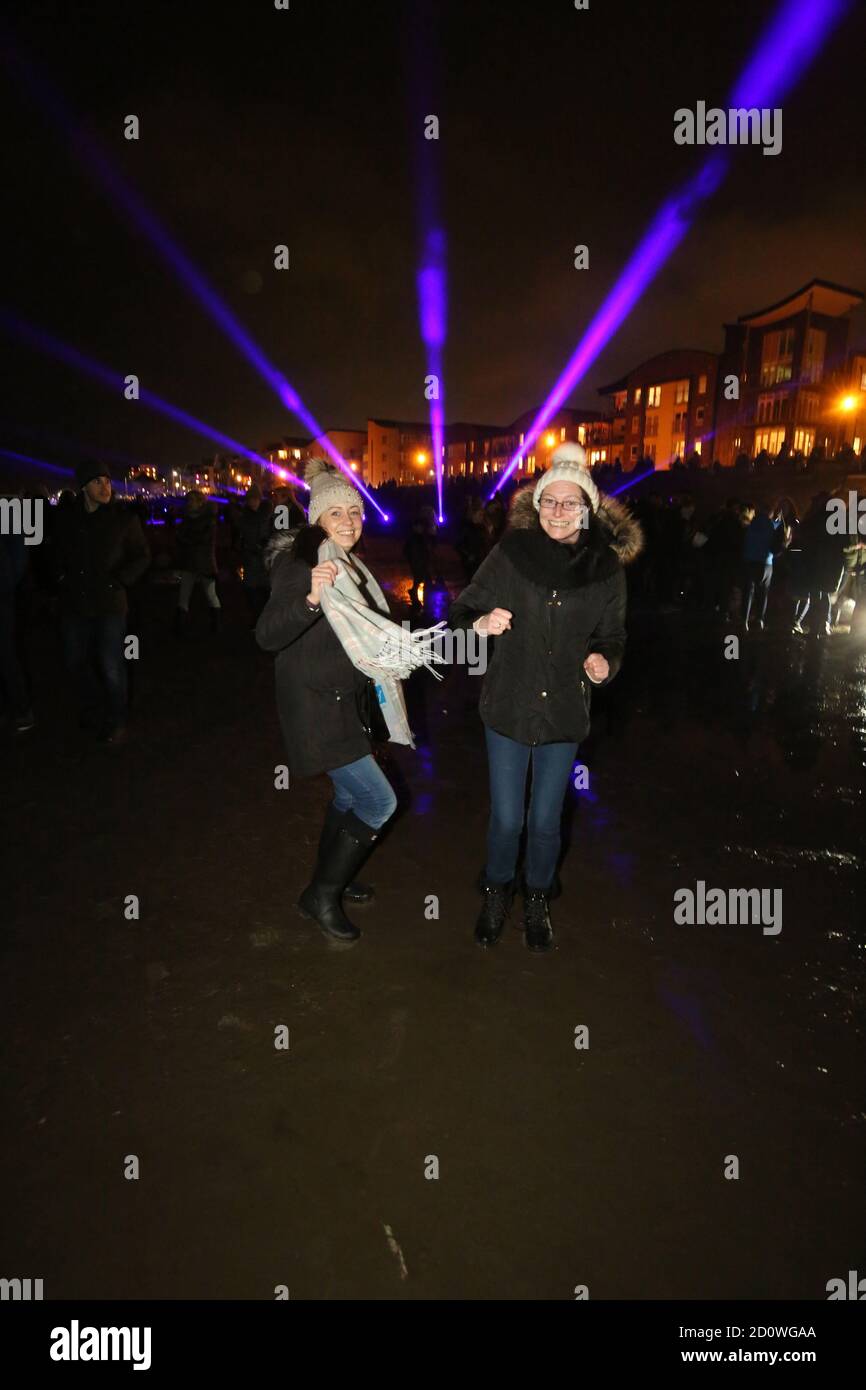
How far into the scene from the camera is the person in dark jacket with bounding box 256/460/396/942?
326cm

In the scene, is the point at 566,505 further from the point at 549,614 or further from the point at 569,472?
the point at 549,614

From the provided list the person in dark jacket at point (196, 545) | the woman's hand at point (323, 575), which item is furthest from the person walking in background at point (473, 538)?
the woman's hand at point (323, 575)

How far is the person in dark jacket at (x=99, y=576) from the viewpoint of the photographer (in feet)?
21.0

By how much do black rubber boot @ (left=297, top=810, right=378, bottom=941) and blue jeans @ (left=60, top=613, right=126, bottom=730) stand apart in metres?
3.90

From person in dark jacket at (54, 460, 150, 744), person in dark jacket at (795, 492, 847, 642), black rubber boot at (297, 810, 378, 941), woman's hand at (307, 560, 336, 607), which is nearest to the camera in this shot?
woman's hand at (307, 560, 336, 607)

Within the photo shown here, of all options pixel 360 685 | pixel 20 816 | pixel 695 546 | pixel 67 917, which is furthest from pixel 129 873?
pixel 695 546

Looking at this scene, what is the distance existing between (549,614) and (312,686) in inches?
46.3

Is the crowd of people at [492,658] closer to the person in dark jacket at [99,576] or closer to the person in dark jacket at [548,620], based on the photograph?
the person in dark jacket at [548,620]

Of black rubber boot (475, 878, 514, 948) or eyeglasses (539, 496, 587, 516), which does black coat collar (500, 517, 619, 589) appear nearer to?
eyeglasses (539, 496, 587, 516)
